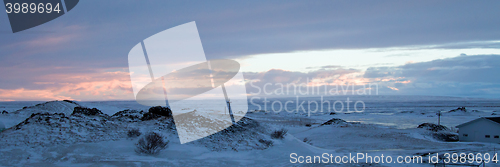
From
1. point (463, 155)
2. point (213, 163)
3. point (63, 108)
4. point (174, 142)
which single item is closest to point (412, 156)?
point (463, 155)

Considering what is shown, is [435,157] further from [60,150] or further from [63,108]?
[63,108]

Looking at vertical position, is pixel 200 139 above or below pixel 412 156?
above

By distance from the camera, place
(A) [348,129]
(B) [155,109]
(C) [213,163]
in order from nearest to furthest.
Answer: (C) [213,163]
(B) [155,109]
(A) [348,129]

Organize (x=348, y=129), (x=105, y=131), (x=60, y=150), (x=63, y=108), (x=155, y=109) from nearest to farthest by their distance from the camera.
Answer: (x=60, y=150)
(x=105, y=131)
(x=155, y=109)
(x=63, y=108)
(x=348, y=129)

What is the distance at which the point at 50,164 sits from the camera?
39.8ft

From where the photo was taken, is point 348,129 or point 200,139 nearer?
point 200,139

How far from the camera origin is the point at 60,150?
1330 cm

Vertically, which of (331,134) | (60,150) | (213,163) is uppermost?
(60,150)

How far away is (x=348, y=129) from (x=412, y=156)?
1929cm

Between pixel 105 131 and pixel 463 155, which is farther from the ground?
pixel 105 131

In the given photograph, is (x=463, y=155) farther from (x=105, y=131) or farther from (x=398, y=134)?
(x=105, y=131)

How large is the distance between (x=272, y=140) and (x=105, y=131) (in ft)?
30.9

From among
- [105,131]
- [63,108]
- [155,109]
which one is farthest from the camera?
[63,108]

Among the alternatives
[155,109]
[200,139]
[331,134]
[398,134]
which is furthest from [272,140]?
[398,134]
